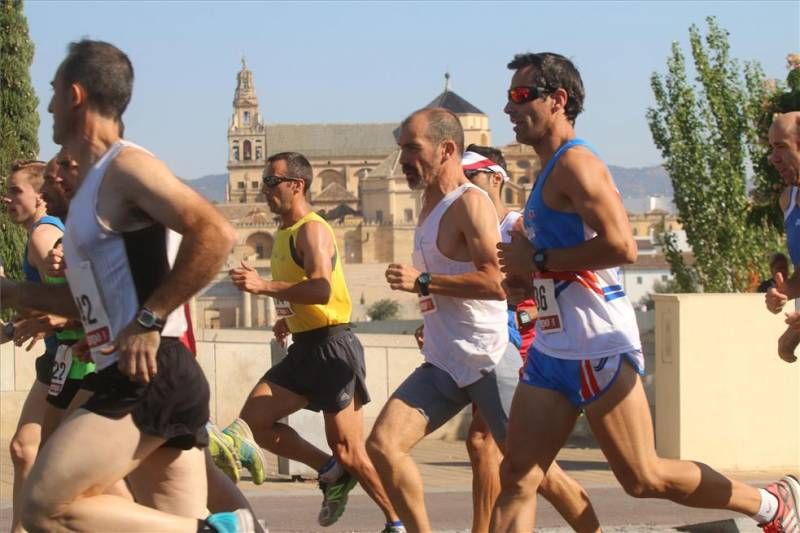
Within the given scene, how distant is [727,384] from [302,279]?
480cm

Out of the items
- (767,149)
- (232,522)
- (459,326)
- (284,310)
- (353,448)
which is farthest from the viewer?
(767,149)

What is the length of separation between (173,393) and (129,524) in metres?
0.41

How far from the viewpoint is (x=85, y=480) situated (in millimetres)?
4988

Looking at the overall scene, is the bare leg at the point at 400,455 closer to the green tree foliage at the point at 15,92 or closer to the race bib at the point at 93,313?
the race bib at the point at 93,313

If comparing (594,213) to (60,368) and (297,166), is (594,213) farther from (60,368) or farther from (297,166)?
(297,166)

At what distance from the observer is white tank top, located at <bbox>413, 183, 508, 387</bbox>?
293 inches

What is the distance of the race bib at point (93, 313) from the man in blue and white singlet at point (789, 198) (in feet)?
10.7

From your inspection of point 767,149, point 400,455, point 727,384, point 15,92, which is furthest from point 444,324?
point 15,92

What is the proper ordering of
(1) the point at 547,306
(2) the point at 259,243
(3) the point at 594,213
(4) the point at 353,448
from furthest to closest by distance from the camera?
(2) the point at 259,243 < (4) the point at 353,448 < (1) the point at 547,306 < (3) the point at 594,213

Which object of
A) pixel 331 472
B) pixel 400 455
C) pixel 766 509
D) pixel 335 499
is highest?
pixel 400 455

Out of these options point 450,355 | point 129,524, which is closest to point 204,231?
point 129,524

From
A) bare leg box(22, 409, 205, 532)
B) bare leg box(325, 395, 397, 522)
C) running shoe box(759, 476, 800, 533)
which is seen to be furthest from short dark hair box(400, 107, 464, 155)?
bare leg box(22, 409, 205, 532)

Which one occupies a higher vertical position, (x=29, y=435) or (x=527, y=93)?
(x=527, y=93)

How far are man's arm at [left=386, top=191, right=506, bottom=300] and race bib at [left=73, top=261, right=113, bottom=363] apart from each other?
2196mm
